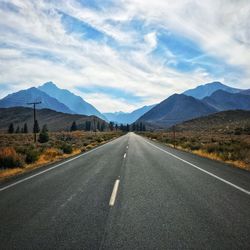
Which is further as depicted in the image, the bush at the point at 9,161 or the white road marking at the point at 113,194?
the bush at the point at 9,161

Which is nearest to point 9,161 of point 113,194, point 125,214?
point 113,194

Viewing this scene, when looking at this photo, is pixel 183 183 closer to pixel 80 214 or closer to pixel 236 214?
pixel 236 214

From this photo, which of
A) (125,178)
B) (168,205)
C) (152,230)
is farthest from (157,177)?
(152,230)

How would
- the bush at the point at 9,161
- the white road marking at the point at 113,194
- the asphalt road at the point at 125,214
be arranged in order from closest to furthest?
the asphalt road at the point at 125,214 < the white road marking at the point at 113,194 < the bush at the point at 9,161

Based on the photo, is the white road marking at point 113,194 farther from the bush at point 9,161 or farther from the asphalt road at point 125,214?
the bush at point 9,161

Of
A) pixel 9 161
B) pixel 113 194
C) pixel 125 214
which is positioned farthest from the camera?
pixel 9 161

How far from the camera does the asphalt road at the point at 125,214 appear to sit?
4.74m

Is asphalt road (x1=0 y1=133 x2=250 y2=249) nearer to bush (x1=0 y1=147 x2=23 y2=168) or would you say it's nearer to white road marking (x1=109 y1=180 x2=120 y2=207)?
white road marking (x1=109 y1=180 x2=120 y2=207)

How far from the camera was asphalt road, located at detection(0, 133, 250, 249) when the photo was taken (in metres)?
4.74

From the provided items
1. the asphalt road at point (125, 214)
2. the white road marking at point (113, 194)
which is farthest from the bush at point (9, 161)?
the white road marking at point (113, 194)

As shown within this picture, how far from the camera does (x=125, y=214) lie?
20.6 ft

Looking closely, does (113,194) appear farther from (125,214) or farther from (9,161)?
(9,161)

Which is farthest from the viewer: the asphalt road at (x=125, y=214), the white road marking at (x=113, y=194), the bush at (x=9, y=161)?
the bush at (x=9, y=161)

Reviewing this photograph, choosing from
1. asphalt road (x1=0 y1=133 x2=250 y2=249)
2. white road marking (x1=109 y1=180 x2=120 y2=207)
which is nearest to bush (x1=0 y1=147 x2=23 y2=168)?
asphalt road (x1=0 y1=133 x2=250 y2=249)
